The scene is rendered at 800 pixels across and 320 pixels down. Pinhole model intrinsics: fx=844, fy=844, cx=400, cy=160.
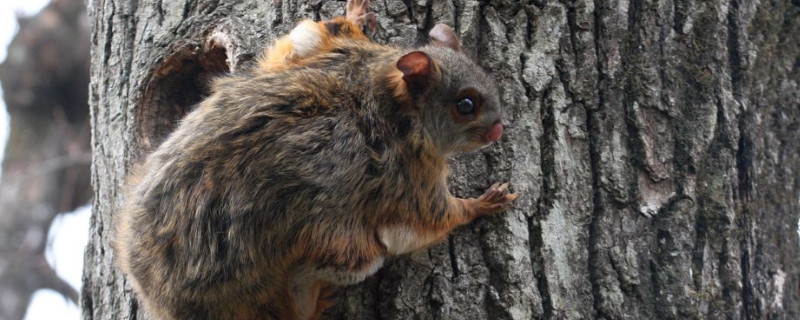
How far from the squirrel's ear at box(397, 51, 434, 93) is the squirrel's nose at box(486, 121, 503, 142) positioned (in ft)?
1.09

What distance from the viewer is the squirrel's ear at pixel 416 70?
315cm

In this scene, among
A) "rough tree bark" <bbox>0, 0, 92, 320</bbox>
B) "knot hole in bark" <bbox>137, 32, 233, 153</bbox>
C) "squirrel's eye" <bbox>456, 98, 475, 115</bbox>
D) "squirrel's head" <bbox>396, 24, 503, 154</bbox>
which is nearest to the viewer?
"squirrel's head" <bbox>396, 24, 503, 154</bbox>

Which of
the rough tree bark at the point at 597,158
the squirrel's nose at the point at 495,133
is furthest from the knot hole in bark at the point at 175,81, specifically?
the squirrel's nose at the point at 495,133

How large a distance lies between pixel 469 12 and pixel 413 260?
103cm

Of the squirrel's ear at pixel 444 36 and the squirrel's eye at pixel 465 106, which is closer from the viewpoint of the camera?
the squirrel's ear at pixel 444 36

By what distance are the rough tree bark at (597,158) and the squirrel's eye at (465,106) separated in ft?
0.47

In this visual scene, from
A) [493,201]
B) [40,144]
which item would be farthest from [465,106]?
[40,144]

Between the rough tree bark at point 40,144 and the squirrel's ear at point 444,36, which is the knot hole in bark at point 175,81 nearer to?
the squirrel's ear at point 444,36

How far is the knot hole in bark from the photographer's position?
3750 mm

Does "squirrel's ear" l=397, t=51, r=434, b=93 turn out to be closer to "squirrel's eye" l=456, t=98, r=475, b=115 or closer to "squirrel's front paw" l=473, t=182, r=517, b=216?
"squirrel's eye" l=456, t=98, r=475, b=115

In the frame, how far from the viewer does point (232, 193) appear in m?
2.98

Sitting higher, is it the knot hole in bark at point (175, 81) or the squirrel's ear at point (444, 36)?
the squirrel's ear at point (444, 36)

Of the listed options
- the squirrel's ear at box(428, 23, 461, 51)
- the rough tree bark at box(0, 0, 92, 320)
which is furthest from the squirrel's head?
the rough tree bark at box(0, 0, 92, 320)

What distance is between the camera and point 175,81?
394cm
